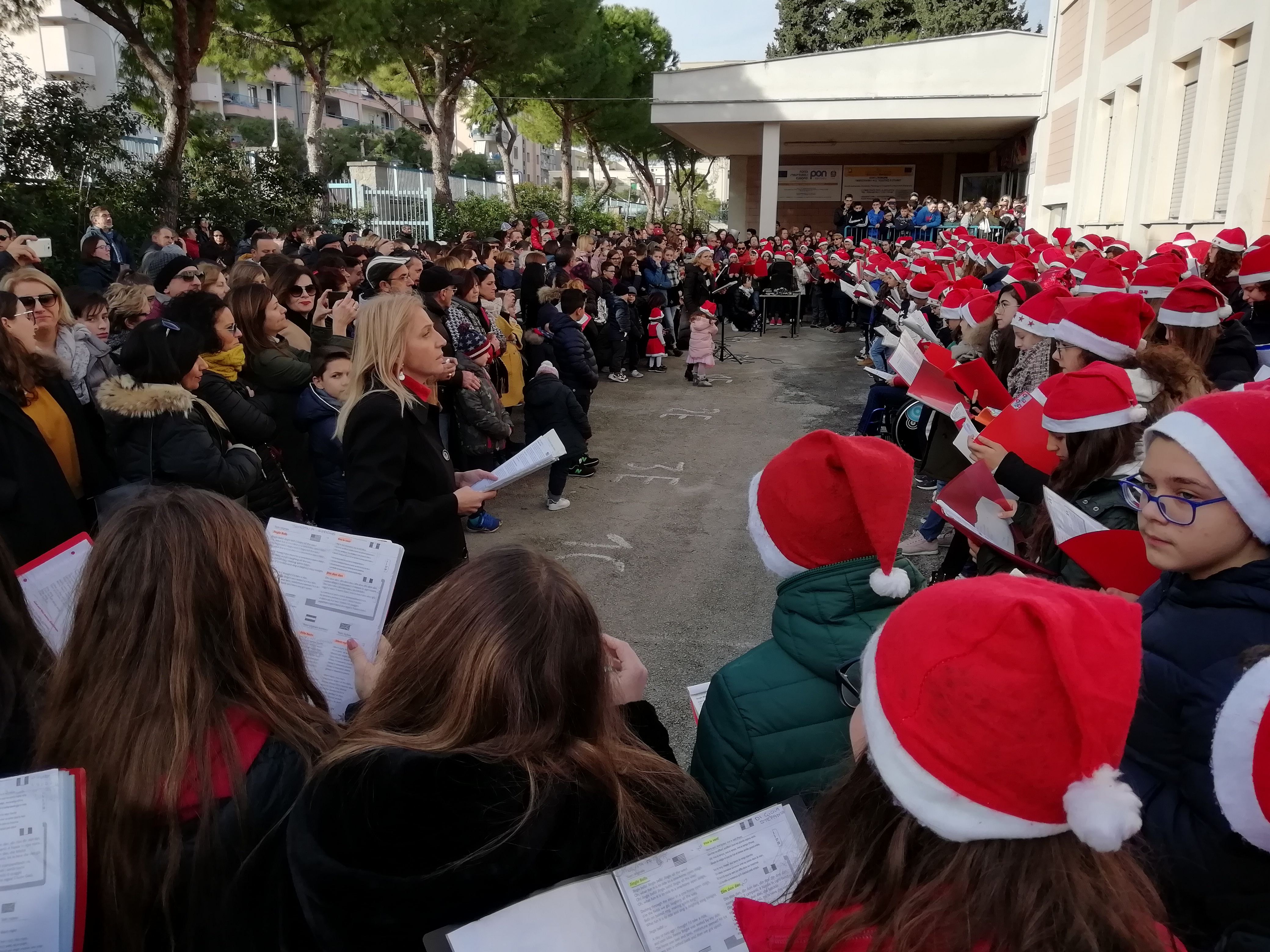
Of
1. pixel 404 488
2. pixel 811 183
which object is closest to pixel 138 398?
pixel 404 488

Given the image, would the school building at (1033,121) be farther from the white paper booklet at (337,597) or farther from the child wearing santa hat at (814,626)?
the white paper booklet at (337,597)

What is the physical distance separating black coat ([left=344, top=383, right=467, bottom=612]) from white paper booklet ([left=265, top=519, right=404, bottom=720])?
65cm

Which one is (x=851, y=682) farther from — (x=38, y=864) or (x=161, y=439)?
(x=161, y=439)

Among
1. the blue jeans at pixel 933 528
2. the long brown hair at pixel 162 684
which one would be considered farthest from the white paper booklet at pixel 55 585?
the blue jeans at pixel 933 528

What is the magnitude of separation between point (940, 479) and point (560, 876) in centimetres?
464

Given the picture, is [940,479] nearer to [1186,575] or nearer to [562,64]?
[1186,575]

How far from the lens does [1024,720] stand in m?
1.04

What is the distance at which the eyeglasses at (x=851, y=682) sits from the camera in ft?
5.32

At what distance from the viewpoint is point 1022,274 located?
21.9 ft

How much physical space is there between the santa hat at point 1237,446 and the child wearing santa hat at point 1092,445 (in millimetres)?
996

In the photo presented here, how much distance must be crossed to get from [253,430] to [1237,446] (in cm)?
382

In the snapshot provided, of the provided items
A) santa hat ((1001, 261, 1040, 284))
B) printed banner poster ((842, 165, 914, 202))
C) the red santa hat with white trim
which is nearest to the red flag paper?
santa hat ((1001, 261, 1040, 284))

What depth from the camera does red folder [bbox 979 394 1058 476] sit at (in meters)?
3.41

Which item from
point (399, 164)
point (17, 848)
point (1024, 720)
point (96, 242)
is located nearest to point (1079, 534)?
point (1024, 720)
